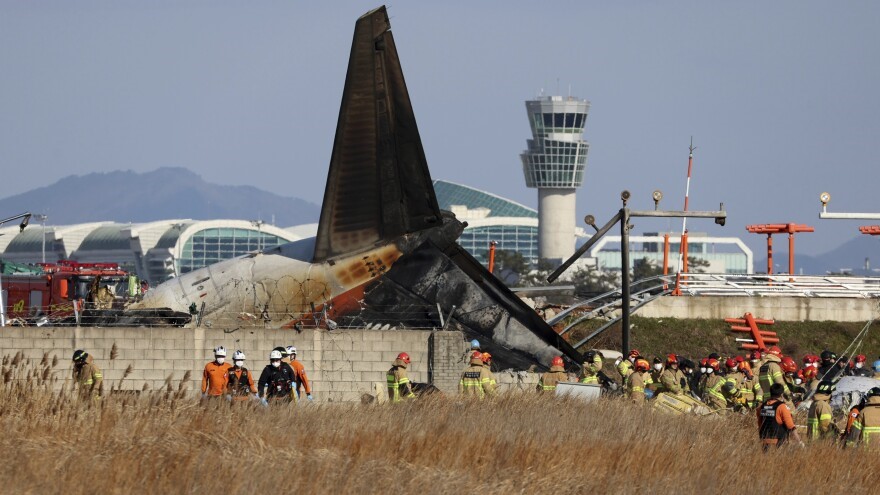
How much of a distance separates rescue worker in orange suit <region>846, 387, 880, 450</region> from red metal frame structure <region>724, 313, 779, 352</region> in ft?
74.2

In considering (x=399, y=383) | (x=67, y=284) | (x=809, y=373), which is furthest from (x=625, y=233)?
(x=67, y=284)

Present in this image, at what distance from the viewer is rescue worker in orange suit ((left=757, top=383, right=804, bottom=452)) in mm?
22484

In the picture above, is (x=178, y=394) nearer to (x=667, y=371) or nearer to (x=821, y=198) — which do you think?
(x=667, y=371)

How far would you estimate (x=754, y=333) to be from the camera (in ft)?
152

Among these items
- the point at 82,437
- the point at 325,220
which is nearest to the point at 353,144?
the point at 325,220

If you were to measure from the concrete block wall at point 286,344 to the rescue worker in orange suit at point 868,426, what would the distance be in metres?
12.6

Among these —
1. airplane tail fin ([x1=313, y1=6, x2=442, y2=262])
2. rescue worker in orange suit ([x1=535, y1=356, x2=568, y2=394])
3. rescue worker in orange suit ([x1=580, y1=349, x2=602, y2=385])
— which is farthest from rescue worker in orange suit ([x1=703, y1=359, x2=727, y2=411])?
airplane tail fin ([x1=313, y1=6, x2=442, y2=262])

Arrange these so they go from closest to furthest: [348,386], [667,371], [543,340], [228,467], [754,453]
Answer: [228,467], [754,453], [667,371], [348,386], [543,340]

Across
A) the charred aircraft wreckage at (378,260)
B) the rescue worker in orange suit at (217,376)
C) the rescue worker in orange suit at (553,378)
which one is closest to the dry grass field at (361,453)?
the rescue worker in orange suit at (217,376)

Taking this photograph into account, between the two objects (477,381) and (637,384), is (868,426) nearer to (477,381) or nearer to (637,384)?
(637,384)

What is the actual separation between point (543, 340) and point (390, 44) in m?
8.16

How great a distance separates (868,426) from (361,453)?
7897 mm

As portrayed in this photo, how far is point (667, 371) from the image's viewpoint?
31.5 m

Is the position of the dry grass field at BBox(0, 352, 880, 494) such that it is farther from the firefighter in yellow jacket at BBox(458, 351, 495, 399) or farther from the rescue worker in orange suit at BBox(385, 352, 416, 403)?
the firefighter in yellow jacket at BBox(458, 351, 495, 399)
